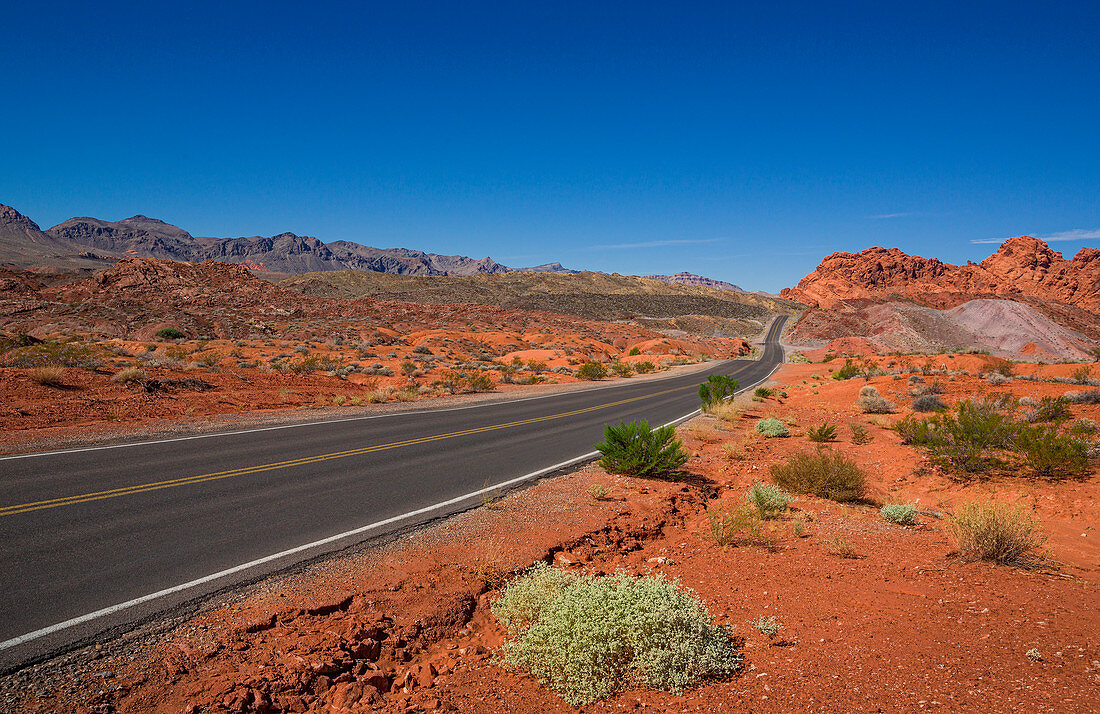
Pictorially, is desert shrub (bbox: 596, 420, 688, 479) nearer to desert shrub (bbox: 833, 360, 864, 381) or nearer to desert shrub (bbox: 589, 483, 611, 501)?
desert shrub (bbox: 589, 483, 611, 501)

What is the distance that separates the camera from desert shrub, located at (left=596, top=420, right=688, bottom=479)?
9094 millimetres

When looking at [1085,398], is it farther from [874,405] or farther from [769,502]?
[769,502]

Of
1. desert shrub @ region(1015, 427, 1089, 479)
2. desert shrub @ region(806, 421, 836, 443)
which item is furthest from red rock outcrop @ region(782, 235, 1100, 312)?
desert shrub @ region(1015, 427, 1089, 479)

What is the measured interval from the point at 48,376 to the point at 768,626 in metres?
19.0

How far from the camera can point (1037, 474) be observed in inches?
337

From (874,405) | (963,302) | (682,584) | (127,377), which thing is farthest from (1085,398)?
(963,302)

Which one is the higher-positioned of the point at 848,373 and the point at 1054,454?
the point at 848,373

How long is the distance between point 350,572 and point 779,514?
5862 mm

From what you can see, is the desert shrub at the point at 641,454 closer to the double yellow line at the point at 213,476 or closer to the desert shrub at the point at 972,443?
the double yellow line at the point at 213,476

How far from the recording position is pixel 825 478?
836cm

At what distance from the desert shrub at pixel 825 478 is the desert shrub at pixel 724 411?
284 inches

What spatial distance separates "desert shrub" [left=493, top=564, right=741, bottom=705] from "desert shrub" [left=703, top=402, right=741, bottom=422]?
12.9 meters

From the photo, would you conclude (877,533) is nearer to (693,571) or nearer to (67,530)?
(693,571)

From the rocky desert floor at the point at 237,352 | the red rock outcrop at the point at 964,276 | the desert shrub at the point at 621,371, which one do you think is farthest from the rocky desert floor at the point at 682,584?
the red rock outcrop at the point at 964,276
